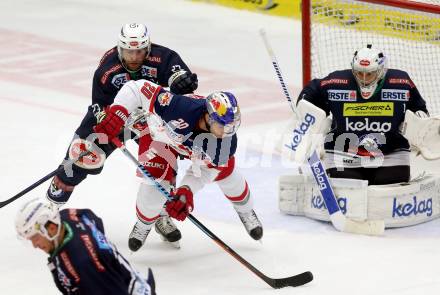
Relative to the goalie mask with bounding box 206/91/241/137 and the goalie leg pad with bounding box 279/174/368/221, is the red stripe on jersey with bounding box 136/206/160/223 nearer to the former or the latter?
the goalie mask with bounding box 206/91/241/137

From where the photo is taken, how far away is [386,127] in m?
6.71

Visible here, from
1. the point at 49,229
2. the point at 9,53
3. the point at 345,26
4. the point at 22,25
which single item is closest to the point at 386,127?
the point at 345,26

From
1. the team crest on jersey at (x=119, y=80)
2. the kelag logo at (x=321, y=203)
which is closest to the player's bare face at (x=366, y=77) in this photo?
the kelag logo at (x=321, y=203)

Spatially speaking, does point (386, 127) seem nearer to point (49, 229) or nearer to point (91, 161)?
point (91, 161)

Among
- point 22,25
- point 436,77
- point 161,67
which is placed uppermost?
point 161,67

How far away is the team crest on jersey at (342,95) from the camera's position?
6.67 meters

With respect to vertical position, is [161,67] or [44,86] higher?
[161,67]

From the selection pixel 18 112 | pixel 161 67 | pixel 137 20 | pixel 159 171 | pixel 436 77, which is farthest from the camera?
pixel 137 20

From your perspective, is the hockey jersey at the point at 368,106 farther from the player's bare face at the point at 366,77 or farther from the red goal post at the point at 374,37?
the red goal post at the point at 374,37

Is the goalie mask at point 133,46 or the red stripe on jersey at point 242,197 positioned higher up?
the goalie mask at point 133,46

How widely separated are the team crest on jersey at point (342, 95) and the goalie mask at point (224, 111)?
1185mm

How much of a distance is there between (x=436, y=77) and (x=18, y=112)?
3234mm

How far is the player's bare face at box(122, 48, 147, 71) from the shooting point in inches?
251

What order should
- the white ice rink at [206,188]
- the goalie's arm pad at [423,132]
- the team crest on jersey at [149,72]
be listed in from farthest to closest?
1. the goalie's arm pad at [423,132]
2. the team crest on jersey at [149,72]
3. the white ice rink at [206,188]
